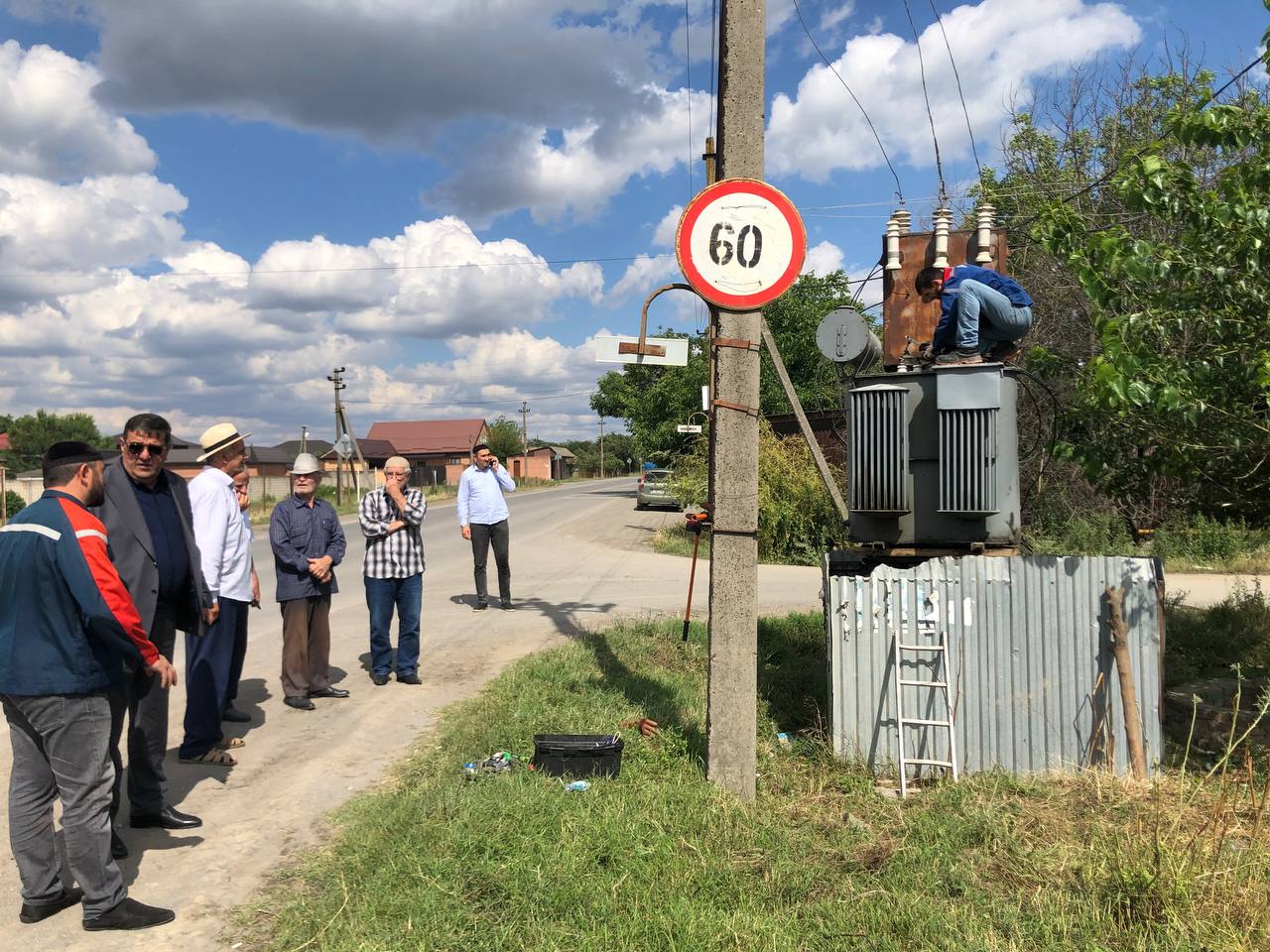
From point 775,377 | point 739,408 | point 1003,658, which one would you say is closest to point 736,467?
point 739,408

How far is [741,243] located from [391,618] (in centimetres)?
415

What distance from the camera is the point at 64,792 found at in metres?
3.45

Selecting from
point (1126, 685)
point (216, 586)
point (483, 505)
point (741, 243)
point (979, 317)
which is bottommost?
point (1126, 685)

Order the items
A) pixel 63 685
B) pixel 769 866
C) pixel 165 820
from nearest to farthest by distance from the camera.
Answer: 1. pixel 63 685
2. pixel 769 866
3. pixel 165 820

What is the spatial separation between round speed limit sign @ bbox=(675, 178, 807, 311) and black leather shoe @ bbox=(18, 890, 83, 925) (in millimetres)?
3721

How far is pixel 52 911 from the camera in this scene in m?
3.53

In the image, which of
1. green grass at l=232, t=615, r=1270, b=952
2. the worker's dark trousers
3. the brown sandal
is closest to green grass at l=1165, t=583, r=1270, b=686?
green grass at l=232, t=615, r=1270, b=952

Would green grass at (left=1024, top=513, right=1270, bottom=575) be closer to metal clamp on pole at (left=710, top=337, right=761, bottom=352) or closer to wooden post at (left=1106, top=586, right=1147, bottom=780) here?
wooden post at (left=1106, top=586, right=1147, bottom=780)

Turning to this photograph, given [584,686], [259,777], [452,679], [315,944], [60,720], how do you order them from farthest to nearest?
[452,679] → [584,686] → [259,777] → [60,720] → [315,944]

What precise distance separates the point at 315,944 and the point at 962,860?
2582 mm

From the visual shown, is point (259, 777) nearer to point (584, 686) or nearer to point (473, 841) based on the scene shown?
point (473, 841)

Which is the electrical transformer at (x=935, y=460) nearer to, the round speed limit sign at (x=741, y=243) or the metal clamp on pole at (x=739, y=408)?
the metal clamp on pole at (x=739, y=408)

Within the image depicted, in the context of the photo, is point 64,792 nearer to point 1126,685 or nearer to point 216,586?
point 216,586

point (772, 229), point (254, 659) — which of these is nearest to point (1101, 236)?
point (772, 229)
